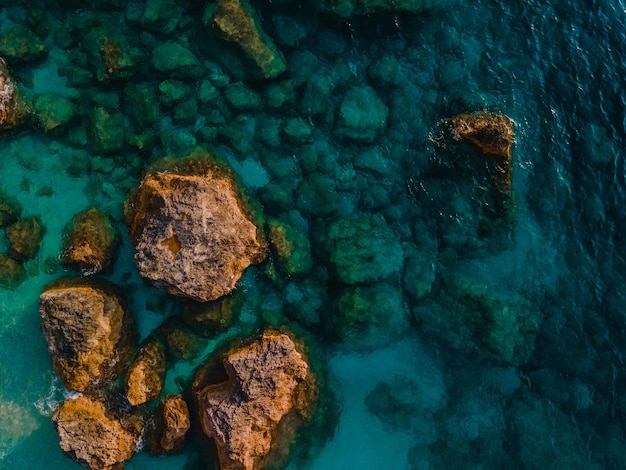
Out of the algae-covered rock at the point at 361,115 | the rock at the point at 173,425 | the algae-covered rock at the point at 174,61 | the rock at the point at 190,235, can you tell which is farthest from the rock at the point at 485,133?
the rock at the point at 173,425

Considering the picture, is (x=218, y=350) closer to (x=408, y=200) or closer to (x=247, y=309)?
(x=247, y=309)

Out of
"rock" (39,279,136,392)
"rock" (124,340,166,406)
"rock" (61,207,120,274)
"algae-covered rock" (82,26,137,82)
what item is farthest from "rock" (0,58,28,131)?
"rock" (124,340,166,406)

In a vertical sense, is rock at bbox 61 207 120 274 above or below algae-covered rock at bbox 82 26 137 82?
below

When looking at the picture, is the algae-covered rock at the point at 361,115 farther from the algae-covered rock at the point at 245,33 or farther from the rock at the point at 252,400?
the rock at the point at 252,400

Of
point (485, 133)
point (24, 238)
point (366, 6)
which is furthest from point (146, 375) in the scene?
point (366, 6)

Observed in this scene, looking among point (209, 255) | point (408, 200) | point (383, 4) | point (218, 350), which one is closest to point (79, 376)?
point (218, 350)

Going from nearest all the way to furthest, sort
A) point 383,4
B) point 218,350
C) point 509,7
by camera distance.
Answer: point 218,350, point 383,4, point 509,7

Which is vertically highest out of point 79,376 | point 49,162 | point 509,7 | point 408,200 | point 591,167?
point 509,7

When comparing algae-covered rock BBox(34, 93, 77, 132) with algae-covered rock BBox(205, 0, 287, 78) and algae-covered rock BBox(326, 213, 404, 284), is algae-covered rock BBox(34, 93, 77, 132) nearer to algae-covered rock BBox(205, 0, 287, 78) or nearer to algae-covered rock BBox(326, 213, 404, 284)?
algae-covered rock BBox(205, 0, 287, 78)
